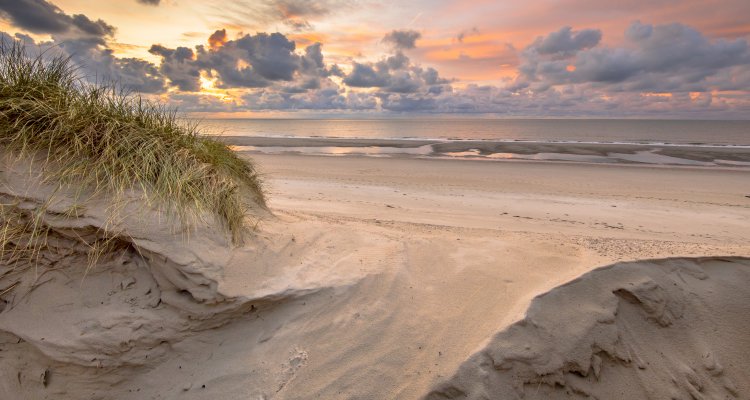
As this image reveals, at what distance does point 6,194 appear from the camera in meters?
3.13

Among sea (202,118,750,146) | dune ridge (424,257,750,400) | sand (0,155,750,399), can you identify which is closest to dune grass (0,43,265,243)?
sand (0,155,750,399)

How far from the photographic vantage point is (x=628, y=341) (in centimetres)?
332

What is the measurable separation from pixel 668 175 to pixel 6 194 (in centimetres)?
2155

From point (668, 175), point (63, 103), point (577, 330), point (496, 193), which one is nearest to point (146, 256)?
point (63, 103)

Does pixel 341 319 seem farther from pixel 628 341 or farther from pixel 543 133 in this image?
pixel 543 133

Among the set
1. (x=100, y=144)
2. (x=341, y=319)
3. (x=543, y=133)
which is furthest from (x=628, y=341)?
(x=543, y=133)

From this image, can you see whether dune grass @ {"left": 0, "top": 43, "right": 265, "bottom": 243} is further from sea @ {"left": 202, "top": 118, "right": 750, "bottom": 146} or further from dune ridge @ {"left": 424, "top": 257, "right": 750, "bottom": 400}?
dune ridge @ {"left": 424, "top": 257, "right": 750, "bottom": 400}

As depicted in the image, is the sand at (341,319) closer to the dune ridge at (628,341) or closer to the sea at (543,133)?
the dune ridge at (628,341)

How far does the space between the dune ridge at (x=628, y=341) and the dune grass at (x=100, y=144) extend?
Result: 104 inches

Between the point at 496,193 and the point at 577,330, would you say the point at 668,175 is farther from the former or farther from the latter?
the point at 577,330

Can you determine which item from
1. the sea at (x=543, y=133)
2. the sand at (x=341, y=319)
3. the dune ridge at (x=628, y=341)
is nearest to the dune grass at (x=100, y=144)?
the sand at (x=341, y=319)

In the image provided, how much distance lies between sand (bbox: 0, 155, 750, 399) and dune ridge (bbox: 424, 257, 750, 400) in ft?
0.05

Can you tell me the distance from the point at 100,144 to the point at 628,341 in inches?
195

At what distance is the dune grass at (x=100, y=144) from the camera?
3.32m
